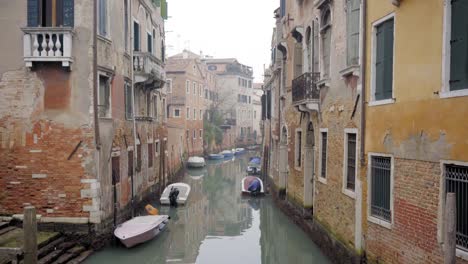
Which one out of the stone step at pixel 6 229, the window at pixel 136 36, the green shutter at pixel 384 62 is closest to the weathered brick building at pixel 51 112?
the stone step at pixel 6 229

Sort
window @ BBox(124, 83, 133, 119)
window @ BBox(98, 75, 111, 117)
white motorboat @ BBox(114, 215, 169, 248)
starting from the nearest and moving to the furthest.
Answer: white motorboat @ BBox(114, 215, 169, 248), window @ BBox(98, 75, 111, 117), window @ BBox(124, 83, 133, 119)

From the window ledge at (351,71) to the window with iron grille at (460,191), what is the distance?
2.92 meters

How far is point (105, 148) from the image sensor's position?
10062 mm

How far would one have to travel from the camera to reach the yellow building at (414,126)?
4.70m

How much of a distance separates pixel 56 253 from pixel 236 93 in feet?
139

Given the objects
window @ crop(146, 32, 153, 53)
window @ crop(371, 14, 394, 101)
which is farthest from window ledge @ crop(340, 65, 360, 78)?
window @ crop(146, 32, 153, 53)

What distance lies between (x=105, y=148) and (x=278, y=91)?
8.64m

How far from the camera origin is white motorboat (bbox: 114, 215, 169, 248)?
9922mm

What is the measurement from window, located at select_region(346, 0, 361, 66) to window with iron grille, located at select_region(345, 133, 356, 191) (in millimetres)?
1432

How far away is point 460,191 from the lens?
4.73 m

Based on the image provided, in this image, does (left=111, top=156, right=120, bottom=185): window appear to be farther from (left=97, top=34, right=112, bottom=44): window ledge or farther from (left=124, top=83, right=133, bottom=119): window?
(left=97, top=34, right=112, bottom=44): window ledge

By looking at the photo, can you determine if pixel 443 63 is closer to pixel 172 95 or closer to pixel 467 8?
pixel 467 8

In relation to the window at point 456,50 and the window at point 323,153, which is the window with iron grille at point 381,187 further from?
the window at point 323,153

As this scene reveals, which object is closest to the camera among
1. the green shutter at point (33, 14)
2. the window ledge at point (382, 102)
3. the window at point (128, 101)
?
the window ledge at point (382, 102)
